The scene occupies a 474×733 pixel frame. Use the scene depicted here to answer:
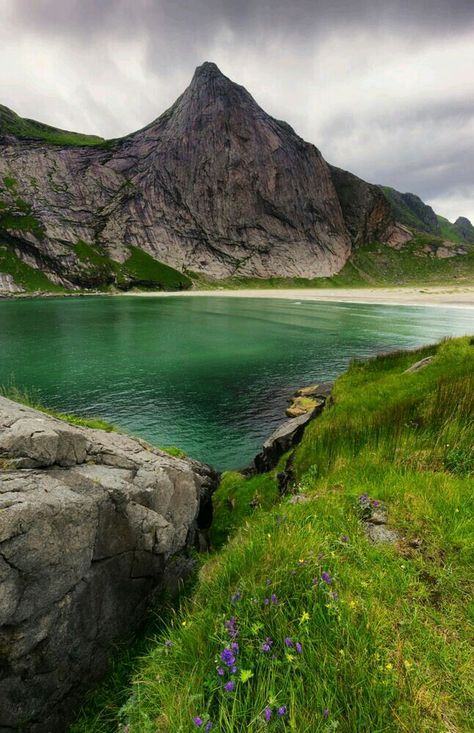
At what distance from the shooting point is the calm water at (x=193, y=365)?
2298cm

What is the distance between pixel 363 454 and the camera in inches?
308

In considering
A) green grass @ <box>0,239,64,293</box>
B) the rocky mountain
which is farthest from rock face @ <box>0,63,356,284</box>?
green grass @ <box>0,239,64,293</box>

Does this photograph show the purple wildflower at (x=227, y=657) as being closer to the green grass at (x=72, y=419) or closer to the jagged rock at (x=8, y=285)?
the green grass at (x=72, y=419)

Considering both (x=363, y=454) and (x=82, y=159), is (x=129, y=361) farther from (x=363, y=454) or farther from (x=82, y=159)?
(x=82, y=159)

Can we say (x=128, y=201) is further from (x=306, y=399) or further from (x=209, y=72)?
(x=306, y=399)

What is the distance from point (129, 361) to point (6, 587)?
35611 millimetres

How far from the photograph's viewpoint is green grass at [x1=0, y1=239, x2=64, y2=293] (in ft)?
469

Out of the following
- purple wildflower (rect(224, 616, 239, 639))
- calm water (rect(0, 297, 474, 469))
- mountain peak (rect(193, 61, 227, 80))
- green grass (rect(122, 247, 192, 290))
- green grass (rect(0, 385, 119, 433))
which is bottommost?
calm water (rect(0, 297, 474, 469))

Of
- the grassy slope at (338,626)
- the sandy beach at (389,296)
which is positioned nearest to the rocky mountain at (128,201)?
the sandy beach at (389,296)

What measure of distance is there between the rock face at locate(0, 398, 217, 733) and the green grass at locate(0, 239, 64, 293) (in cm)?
15967

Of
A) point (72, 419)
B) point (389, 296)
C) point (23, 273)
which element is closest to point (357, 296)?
point (389, 296)

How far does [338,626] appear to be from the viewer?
3293 millimetres

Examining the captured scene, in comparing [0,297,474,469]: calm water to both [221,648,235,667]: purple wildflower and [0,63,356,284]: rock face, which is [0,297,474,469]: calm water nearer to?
[221,648,235,667]: purple wildflower

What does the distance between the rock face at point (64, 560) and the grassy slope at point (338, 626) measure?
752mm
